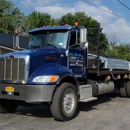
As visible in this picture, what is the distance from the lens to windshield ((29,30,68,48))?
7.99 meters

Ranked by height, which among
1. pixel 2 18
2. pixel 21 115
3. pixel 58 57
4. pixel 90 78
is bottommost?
pixel 21 115

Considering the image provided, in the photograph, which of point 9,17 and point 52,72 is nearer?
point 52,72

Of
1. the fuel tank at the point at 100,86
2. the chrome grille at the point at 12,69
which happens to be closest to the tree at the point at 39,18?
the fuel tank at the point at 100,86

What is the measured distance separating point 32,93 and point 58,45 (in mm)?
1980

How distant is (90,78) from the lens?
9.66 metres

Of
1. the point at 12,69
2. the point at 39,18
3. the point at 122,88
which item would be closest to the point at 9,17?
the point at 39,18

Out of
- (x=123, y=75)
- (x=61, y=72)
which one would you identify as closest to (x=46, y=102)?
(x=61, y=72)

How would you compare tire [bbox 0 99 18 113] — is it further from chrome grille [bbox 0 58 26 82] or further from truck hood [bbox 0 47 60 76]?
truck hood [bbox 0 47 60 76]

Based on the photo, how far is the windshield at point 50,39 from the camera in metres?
→ 7.99

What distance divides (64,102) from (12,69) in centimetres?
173

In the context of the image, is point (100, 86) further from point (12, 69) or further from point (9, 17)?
point (9, 17)

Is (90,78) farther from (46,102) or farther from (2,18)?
(2,18)

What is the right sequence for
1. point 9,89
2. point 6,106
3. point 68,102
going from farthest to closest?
1. point 6,106
2. point 68,102
3. point 9,89

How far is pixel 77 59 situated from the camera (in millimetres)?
8453
